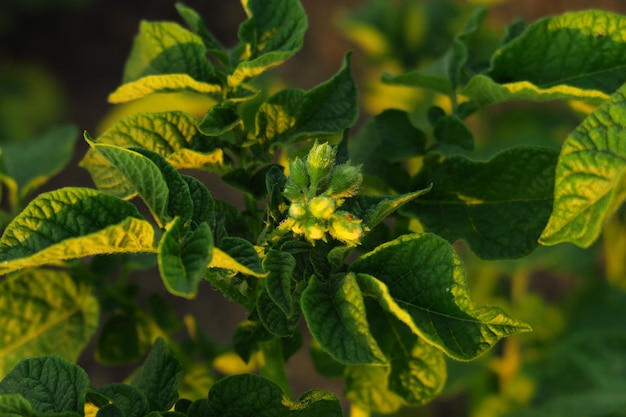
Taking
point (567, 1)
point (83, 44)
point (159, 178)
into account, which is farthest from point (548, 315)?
point (83, 44)

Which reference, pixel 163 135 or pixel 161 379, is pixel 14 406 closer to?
pixel 161 379

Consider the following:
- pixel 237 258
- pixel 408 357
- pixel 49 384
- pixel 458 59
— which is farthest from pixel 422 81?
pixel 49 384

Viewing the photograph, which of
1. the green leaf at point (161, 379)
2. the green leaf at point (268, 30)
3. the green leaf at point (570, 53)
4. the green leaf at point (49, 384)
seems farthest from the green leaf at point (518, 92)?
the green leaf at point (49, 384)

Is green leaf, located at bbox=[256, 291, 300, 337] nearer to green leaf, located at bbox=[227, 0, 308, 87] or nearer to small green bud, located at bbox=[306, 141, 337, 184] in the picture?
small green bud, located at bbox=[306, 141, 337, 184]

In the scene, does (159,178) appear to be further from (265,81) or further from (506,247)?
(265,81)


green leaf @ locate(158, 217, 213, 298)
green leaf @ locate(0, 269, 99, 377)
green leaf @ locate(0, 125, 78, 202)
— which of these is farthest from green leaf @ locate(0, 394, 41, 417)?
green leaf @ locate(0, 125, 78, 202)

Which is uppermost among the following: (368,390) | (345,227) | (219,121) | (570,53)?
(570,53)
